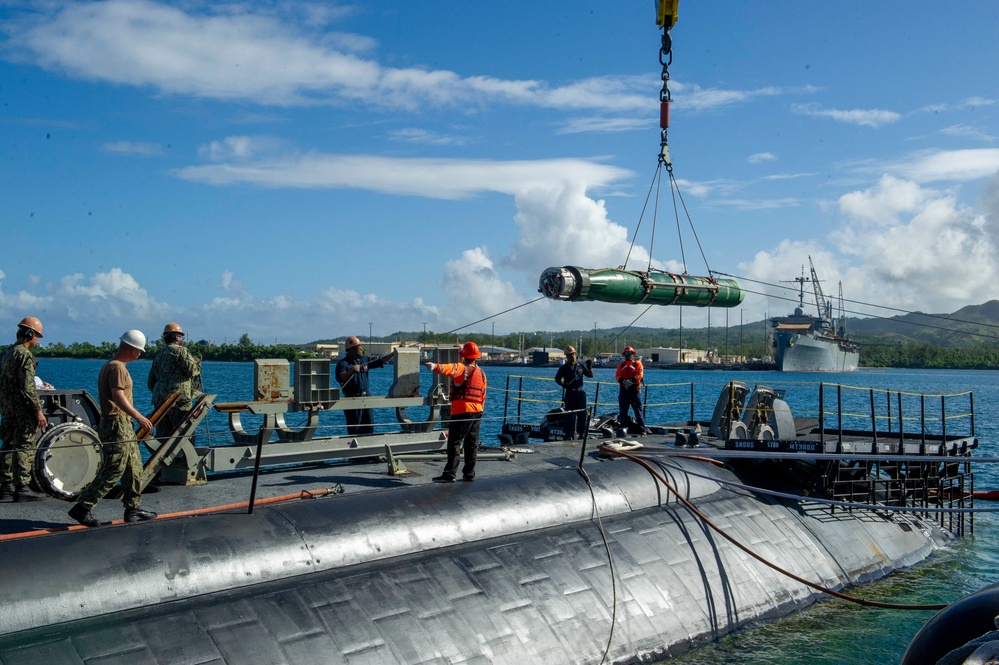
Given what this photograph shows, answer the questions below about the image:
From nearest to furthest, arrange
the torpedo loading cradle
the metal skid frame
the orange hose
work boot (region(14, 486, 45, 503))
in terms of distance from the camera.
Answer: the orange hose < work boot (region(14, 486, 45, 503)) < the metal skid frame < the torpedo loading cradle

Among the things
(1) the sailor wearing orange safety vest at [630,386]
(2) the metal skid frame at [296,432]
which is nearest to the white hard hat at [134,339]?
(2) the metal skid frame at [296,432]

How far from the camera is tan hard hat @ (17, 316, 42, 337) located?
894cm

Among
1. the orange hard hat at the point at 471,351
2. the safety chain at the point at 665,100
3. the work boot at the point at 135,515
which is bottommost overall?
the work boot at the point at 135,515

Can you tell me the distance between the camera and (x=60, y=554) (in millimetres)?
7137

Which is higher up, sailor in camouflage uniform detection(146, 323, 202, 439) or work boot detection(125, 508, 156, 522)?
sailor in camouflage uniform detection(146, 323, 202, 439)

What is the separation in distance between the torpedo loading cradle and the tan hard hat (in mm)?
7001

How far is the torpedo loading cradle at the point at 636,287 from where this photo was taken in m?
13.4

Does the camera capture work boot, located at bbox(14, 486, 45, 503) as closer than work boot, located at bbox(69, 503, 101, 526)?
No

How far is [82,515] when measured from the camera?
25.7 feet

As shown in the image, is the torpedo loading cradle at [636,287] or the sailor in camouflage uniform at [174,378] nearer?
the sailor in camouflage uniform at [174,378]

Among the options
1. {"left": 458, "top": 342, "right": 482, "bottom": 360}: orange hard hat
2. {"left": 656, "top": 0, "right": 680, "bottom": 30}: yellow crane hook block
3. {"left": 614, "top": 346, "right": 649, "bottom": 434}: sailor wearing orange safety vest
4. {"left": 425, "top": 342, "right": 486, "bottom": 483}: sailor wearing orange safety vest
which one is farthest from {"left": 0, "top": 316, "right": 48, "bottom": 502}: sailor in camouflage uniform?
{"left": 656, "top": 0, "right": 680, "bottom": 30}: yellow crane hook block

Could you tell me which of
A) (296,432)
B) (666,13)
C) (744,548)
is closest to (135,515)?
(296,432)

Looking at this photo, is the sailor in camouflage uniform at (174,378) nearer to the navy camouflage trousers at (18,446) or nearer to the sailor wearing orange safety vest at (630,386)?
the navy camouflage trousers at (18,446)

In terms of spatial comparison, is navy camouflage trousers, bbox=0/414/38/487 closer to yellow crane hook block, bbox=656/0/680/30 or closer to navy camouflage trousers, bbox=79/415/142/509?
navy camouflage trousers, bbox=79/415/142/509
